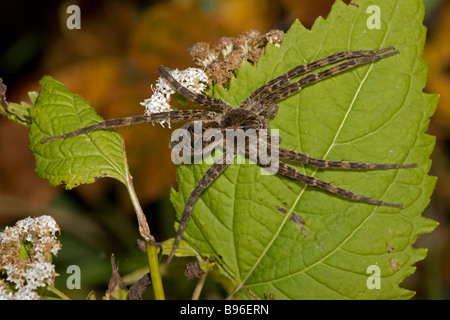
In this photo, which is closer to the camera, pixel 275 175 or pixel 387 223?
pixel 387 223

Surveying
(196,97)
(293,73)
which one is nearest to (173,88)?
(196,97)

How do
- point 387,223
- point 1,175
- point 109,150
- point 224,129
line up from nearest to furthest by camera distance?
point 387,223 < point 109,150 < point 224,129 < point 1,175

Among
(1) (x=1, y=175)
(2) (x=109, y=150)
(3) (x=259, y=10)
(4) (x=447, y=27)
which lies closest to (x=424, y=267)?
(4) (x=447, y=27)

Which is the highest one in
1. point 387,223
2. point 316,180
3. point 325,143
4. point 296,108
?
point 296,108

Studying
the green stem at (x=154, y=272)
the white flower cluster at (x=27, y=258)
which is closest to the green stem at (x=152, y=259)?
the green stem at (x=154, y=272)

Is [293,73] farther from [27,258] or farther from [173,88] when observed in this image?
[27,258]

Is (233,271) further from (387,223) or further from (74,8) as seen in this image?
(74,8)

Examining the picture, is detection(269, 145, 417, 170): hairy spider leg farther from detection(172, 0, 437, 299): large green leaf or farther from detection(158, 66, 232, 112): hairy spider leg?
detection(158, 66, 232, 112): hairy spider leg
